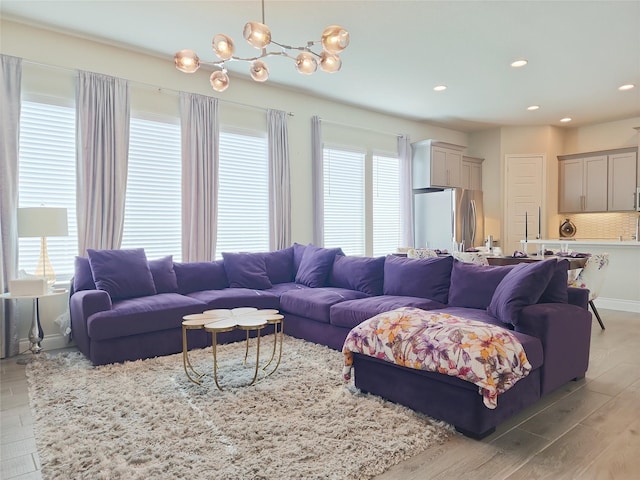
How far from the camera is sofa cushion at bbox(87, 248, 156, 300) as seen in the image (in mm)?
3842

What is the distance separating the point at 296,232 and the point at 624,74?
4.63 metres

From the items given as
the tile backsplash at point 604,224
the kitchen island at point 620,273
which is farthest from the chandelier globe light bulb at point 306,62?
the tile backsplash at point 604,224

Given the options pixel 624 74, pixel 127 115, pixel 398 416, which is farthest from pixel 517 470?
pixel 624 74

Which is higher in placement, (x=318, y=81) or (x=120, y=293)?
(x=318, y=81)

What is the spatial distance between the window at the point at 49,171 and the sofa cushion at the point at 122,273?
1.67ft

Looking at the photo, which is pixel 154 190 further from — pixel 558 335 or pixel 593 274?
pixel 593 274

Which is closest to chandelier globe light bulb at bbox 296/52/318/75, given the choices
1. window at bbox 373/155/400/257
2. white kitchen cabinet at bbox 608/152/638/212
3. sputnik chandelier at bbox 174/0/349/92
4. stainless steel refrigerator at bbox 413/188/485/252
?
sputnik chandelier at bbox 174/0/349/92

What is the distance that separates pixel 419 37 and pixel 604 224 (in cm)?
578

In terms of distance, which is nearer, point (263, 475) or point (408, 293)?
point (263, 475)

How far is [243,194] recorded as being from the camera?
5.44 meters

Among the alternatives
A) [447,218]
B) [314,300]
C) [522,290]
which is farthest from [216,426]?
[447,218]

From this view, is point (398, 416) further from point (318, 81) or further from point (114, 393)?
point (318, 81)

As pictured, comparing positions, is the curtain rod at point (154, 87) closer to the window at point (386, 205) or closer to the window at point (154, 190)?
the window at point (154, 190)

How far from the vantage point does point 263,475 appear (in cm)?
185
